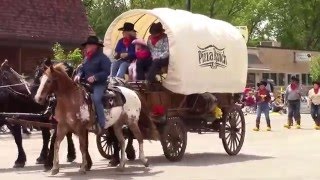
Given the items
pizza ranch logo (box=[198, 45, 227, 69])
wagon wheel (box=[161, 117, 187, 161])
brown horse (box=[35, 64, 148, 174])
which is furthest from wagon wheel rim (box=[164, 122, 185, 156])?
brown horse (box=[35, 64, 148, 174])

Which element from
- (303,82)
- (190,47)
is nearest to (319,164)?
(190,47)

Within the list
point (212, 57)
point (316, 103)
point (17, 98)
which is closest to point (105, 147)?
point (17, 98)

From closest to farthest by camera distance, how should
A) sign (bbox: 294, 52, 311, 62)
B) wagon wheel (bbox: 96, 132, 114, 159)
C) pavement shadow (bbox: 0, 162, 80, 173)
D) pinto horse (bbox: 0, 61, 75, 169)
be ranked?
pavement shadow (bbox: 0, 162, 80, 173), pinto horse (bbox: 0, 61, 75, 169), wagon wheel (bbox: 96, 132, 114, 159), sign (bbox: 294, 52, 311, 62)

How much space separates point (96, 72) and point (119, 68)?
200 cm

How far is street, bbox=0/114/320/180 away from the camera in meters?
13.1

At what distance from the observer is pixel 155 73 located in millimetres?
15008

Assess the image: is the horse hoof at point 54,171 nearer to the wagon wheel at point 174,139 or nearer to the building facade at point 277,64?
the wagon wheel at point 174,139

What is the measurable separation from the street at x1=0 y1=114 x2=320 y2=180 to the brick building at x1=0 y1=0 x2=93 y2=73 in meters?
12.3

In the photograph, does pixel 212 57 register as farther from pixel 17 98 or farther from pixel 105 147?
pixel 17 98

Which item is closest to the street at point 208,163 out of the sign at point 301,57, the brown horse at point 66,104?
the brown horse at point 66,104

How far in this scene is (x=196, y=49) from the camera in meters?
15.5

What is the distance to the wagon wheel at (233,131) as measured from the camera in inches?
656

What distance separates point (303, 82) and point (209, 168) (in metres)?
61.8

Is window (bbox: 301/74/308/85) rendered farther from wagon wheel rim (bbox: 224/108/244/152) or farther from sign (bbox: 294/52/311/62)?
wagon wheel rim (bbox: 224/108/244/152)
